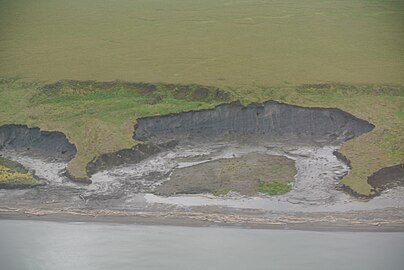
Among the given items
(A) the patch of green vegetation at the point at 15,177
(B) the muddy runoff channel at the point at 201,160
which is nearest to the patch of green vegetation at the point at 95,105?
(B) the muddy runoff channel at the point at 201,160

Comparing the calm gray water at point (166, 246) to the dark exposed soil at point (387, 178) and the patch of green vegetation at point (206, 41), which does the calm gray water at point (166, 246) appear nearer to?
the dark exposed soil at point (387, 178)

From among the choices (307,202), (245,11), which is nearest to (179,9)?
(245,11)

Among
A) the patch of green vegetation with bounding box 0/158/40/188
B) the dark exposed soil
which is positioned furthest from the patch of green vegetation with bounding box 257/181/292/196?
the patch of green vegetation with bounding box 0/158/40/188

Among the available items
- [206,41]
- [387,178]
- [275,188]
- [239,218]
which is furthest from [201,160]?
[206,41]

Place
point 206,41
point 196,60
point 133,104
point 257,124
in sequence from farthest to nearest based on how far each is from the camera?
point 206,41 → point 196,60 → point 133,104 → point 257,124

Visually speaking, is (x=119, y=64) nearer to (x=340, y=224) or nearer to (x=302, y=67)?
(x=302, y=67)

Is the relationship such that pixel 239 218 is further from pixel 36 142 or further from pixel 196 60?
pixel 196 60

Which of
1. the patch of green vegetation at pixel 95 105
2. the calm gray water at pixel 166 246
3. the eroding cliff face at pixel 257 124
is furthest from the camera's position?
the eroding cliff face at pixel 257 124
